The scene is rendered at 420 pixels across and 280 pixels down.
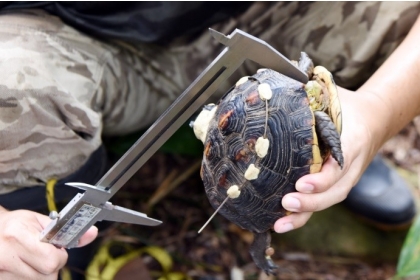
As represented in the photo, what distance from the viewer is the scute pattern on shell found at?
→ 900 mm

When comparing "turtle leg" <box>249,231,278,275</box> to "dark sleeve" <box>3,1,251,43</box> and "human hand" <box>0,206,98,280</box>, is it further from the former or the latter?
"dark sleeve" <box>3,1,251,43</box>

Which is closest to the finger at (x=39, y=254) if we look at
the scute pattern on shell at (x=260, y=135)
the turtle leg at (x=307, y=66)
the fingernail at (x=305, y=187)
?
the scute pattern on shell at (x=260, y=135)

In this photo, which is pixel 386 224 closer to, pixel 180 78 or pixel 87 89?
pixel 180 78

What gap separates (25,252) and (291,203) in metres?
0.48

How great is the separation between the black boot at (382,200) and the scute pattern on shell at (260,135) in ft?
2.28

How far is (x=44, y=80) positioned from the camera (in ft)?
3.38

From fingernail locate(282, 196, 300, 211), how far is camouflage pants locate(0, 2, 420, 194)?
0.45 metres

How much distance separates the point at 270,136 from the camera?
907mm

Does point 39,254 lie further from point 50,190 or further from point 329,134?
point 329,134

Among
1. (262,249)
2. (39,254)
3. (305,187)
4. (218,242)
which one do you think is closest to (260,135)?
(305,187)

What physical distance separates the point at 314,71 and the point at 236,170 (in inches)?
9.4

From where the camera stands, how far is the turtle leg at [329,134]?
857 mm

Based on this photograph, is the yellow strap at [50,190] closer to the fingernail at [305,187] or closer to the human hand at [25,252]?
the human hand at [25,252]

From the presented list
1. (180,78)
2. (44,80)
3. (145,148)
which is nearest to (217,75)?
(145,148)
